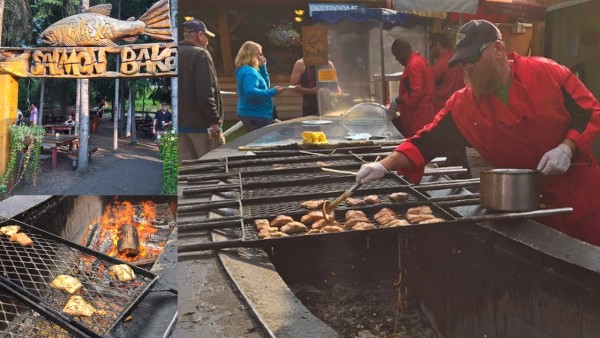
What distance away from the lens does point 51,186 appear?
263cm

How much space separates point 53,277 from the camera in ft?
9.93

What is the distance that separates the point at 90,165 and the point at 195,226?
1.32m

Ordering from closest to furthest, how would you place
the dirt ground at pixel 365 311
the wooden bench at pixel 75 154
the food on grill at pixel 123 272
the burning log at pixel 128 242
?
the dirt ground at pixel 365 311 → the wooden bench at pixel 75 154 → the food on grill at pixel 123 272 → the burning log at pixel 128 242

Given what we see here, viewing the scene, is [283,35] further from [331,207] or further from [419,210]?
[419,210]

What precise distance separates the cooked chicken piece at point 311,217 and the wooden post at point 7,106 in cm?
163

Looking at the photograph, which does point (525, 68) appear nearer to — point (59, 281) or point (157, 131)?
→ point (157, 131)

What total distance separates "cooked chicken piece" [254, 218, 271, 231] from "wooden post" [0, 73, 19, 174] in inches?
59.9

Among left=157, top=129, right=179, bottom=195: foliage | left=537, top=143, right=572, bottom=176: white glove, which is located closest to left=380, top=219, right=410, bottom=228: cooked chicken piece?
left=537, top=143, right=572, bottom=176: white glove

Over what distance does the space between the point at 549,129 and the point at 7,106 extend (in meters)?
2.17

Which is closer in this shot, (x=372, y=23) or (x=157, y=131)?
(x=372, y=23)

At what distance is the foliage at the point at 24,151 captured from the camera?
251 centimetres

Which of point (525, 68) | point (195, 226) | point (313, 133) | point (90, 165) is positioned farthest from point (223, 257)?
point (90, 165)

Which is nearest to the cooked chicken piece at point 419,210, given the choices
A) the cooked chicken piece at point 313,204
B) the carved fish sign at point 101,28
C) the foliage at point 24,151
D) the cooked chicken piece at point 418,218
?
the cooked chicken piece at point 418,218

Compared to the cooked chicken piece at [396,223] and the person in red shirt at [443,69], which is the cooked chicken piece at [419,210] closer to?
the cooked chicken piece at [396,223]
